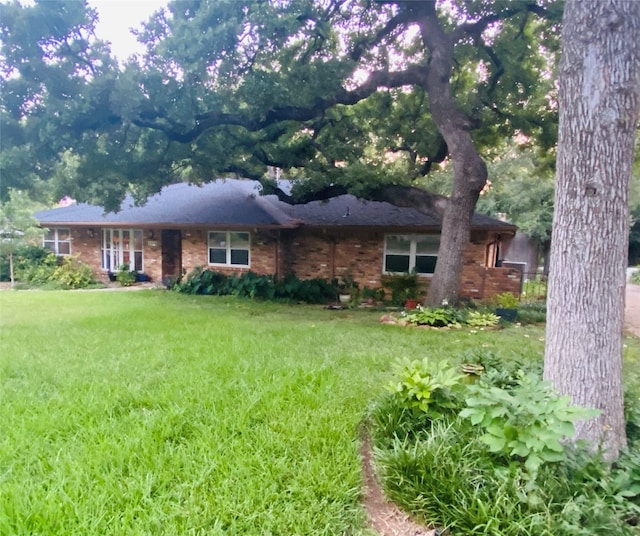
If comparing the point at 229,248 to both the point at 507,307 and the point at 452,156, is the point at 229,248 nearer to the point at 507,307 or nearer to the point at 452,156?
the point at 452,156

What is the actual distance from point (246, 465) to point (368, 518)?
2.74 ft

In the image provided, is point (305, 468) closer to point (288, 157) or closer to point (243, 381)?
point (243, 381)

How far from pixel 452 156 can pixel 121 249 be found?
12618 millimetres

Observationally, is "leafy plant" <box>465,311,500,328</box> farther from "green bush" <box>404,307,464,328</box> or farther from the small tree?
the small tree

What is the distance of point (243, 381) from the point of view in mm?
3982

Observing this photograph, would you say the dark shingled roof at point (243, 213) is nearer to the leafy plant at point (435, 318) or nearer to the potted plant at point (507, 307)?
the potted plant at point (507, 307)

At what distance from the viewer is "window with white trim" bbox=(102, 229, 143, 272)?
15148 millimetres

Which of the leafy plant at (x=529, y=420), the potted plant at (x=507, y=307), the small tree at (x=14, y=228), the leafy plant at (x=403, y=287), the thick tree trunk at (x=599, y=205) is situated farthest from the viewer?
the small tree at (x=14, y=228)

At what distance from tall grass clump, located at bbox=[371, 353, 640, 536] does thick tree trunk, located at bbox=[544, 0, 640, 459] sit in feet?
1.09

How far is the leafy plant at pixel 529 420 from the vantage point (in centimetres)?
218

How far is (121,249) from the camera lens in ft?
50.4

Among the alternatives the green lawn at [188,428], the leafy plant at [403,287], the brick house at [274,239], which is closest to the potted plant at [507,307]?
the brick house at [274,239]

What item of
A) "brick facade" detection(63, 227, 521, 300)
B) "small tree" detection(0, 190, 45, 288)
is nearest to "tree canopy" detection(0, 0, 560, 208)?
"brick facade" detection(63, 227, 521, 300)

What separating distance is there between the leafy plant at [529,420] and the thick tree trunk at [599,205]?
1.35ft
